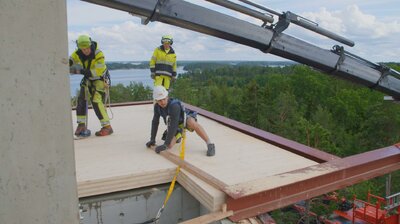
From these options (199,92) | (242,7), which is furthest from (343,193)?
(199,92)

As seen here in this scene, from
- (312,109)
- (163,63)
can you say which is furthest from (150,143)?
(312,109)

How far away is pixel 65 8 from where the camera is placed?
1.96 m

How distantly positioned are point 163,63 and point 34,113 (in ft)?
19.9

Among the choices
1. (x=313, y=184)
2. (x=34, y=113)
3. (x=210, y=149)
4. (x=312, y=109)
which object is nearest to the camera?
(x=34, y=113)

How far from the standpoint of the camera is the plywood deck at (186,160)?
15.5 feet

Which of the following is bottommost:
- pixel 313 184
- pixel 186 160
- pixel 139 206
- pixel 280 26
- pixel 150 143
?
pixel 139 206

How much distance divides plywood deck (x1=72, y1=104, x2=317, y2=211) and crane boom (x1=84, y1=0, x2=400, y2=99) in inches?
60.8

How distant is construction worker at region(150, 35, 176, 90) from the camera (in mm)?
7871

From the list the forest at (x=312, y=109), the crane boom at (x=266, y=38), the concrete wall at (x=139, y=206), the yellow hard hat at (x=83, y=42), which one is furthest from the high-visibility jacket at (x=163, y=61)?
the forest at (x=312, y=109)

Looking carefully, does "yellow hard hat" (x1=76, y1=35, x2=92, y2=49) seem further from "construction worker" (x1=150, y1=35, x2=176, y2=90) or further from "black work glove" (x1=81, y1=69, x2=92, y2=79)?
"construction worker" (x1=150, y1=35, x2=176, y2=90)

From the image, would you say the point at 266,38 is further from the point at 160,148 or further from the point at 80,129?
the point at 80,129

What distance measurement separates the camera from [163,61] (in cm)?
791

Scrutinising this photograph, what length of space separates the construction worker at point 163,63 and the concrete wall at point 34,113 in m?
5.89

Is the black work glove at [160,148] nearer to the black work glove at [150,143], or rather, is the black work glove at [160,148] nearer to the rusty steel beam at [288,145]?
the black work glove at [150,143]
